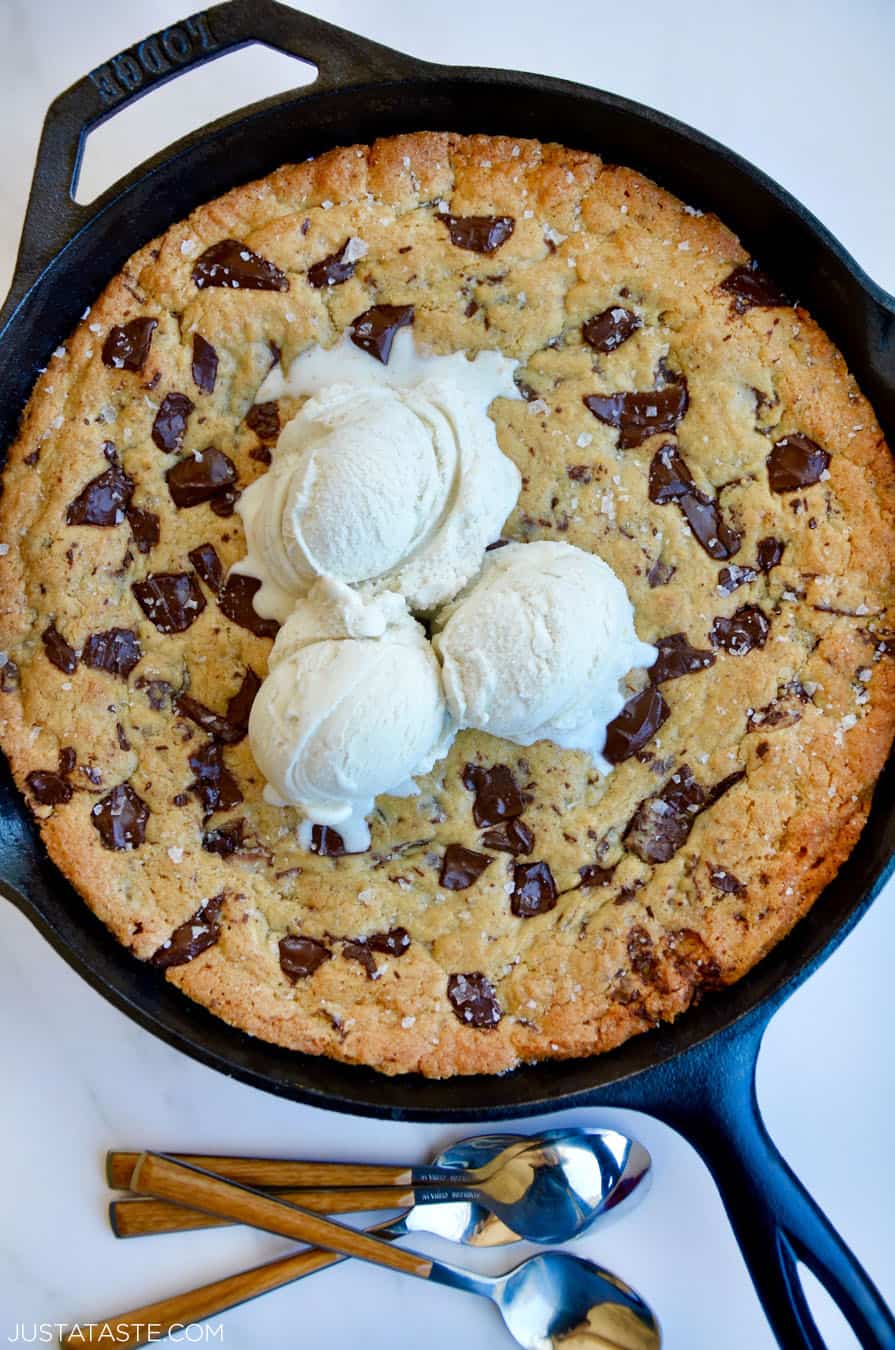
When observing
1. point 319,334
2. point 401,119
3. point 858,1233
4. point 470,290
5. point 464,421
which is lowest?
point 858,1233

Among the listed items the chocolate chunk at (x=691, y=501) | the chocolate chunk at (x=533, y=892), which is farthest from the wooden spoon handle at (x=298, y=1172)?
the chocolate chunk at (x=691, y=501)

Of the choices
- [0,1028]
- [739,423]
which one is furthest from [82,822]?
[739,423]

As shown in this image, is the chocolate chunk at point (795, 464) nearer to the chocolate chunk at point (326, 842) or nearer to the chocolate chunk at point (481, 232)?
the chocolate chunk at point (481, 232)

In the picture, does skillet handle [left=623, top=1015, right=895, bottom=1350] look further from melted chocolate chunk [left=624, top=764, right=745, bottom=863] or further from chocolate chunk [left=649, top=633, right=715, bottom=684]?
chocolate chunk [left=649, top=633, right=715, bottom=684]

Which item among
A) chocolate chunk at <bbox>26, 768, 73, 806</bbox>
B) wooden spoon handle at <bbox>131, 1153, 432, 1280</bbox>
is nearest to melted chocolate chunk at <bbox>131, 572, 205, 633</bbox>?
chocolate chunk at <bbox>26, 768, 73, 806</bbox>

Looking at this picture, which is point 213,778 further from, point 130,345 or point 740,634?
point 740,634

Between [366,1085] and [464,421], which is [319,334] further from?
[366,1085]
